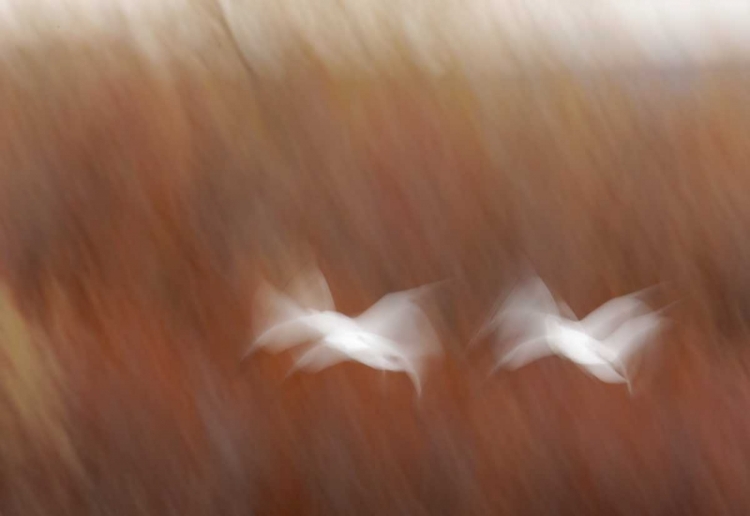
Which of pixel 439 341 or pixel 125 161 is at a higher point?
pixel 125 161

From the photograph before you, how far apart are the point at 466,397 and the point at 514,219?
3.6 inches

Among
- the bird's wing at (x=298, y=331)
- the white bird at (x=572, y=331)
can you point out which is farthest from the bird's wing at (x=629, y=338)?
the bird's wing at (x=298, y=331)

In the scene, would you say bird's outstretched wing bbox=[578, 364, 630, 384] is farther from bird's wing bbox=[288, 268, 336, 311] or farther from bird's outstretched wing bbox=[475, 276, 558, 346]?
bird's wing bbox=[288, 268, 336, 311]

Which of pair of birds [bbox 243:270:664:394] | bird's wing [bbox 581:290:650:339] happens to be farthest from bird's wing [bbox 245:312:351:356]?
bird's wing [bbox 581:290:650:339]

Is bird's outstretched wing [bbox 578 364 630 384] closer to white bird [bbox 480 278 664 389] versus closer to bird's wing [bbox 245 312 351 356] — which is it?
white bird [bbox 480 278 664 389]

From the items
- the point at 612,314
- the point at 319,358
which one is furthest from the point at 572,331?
the point at 319,358

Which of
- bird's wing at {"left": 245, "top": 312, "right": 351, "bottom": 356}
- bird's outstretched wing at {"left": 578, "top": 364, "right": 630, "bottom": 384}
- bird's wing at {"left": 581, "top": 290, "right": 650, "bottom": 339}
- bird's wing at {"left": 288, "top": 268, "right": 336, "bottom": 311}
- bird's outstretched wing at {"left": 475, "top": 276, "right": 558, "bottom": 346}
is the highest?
bird's wing at {"left": 288, "top": 268, "right": 336, "bottom": 311}

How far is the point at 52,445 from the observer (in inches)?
10.7

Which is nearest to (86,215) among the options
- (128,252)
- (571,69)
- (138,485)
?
(128,252)

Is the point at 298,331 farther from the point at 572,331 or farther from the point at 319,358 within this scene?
the point at 572,331

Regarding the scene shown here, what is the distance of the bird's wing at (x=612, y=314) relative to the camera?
26 centimetres

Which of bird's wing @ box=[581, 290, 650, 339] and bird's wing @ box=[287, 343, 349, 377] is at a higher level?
bird's wing @ box=[287, 343, 349, 377]

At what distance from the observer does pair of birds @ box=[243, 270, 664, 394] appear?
10.5 inches

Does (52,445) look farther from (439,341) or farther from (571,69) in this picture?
(571,69)
